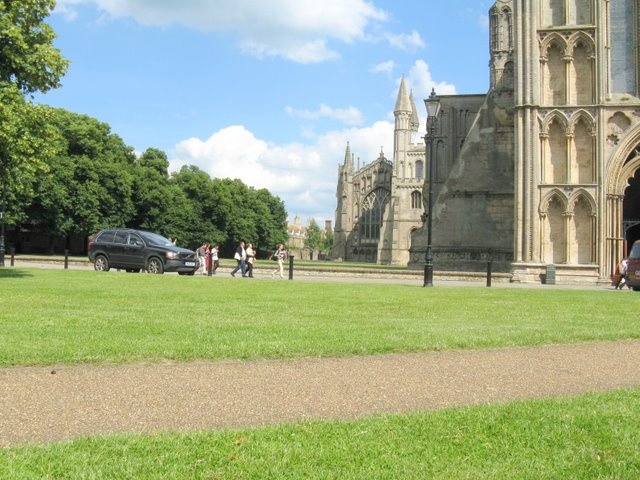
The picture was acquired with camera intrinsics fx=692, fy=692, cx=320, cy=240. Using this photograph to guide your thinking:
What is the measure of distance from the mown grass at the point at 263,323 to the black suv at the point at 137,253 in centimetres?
1008

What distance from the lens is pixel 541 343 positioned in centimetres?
939

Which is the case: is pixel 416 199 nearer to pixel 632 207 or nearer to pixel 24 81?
pixel 632 207

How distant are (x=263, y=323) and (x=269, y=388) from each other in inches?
167

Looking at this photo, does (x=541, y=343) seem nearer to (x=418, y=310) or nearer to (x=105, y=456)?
(x=418, y=310)

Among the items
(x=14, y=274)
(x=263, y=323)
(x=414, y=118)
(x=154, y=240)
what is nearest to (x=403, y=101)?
(x=414, y=118)

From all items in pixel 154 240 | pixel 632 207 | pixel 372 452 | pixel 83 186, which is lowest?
pixel 372 452

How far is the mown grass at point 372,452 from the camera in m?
3.79

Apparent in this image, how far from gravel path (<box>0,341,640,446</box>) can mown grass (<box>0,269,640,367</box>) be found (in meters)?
0.49

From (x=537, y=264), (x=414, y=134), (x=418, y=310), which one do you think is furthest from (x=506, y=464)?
(x=414, y=134)

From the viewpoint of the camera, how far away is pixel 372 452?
4137mm

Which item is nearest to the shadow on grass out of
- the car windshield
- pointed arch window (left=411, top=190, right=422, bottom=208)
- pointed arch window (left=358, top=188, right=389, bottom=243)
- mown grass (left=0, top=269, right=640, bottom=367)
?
mown grass (left=0, top=269, right=640, bottom=367)

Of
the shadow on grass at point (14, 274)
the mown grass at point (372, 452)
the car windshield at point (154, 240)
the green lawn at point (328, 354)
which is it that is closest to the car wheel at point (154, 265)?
the car windshield at point (154, 240)

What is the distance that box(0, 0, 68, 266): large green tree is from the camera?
17.7 metres

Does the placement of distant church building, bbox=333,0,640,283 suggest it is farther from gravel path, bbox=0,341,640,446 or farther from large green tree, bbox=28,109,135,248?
large green tree, bbox=28,109,135,248
